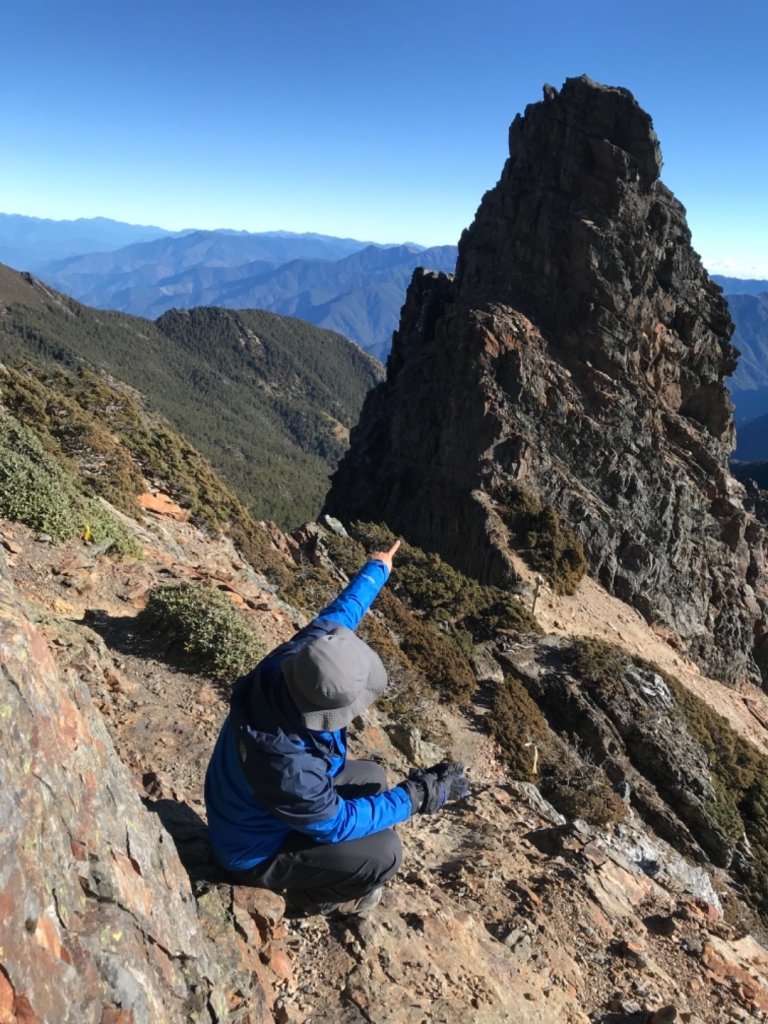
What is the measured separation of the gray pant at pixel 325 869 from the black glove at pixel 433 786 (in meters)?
0.31

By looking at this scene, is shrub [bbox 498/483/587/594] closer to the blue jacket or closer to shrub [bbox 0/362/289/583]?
shrub [bbox 0/362/289/583]

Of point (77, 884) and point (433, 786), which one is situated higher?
point (77, 884)

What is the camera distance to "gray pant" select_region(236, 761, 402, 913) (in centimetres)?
423

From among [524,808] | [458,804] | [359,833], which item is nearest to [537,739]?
[524,808]

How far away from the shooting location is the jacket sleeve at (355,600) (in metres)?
4.64

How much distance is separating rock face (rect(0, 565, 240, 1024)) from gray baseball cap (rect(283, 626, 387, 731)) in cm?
123

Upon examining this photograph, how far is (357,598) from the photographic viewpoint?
484 cm

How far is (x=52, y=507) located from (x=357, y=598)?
23.1 ft

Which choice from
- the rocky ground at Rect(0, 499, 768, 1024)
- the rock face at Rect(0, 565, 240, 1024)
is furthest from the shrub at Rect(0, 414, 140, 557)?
the rock face at Rect(0, 565, 240, 1024)

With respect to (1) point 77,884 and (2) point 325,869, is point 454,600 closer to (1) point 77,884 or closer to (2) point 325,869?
(2) point 325,869

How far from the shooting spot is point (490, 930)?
219 inches

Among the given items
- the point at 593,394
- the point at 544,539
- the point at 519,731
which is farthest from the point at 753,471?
the point at 519,731

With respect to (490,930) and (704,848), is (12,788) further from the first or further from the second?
(704,848)

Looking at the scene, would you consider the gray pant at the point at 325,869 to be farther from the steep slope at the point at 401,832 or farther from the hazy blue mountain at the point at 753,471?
the hazy blue mountain at the point at 753,471
